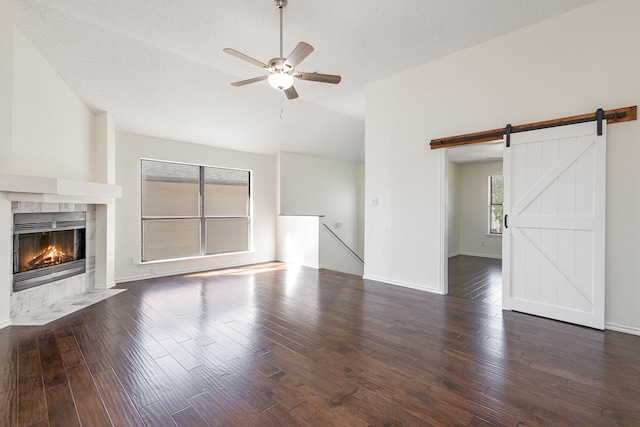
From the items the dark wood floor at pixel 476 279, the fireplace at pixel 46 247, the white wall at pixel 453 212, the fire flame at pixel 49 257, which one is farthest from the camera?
the white wall at pixel 453 212

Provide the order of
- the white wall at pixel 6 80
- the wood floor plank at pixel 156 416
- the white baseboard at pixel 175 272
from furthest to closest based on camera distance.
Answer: the white baseboard at pixel 175 272 < the white wall at pixel 6 80 < the wood floor plank at pixel 156 416

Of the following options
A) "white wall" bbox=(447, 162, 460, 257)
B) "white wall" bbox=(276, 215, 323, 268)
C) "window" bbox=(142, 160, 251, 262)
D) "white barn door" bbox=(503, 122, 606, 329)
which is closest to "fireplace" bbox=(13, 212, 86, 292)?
"window" bbox=(142, 160, 251, 262)

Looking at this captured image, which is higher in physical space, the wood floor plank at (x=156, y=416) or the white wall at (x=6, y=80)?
the white wall at (x=6, y=80)

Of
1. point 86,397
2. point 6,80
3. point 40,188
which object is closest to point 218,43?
point 6,80

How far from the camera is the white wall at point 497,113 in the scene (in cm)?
301

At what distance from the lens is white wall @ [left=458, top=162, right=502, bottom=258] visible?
811 centimetres

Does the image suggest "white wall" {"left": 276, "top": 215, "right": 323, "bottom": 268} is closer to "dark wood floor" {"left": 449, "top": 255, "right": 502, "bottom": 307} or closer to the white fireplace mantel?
"dark wood floor" {"left": 449, "top": 255, "right": 502, "bottom": 307}

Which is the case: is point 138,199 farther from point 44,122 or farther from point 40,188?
point 40,188

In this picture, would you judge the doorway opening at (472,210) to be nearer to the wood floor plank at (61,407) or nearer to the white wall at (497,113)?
the white wall at (497,113)

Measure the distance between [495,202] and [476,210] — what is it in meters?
0.51

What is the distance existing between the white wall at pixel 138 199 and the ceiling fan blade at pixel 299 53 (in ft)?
12.5

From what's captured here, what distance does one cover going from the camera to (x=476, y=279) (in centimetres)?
541

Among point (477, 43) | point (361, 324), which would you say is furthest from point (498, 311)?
point (477, 43)

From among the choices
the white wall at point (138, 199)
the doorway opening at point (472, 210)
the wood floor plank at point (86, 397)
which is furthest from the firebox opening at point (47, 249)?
the doorway opening at point (472, 210)
